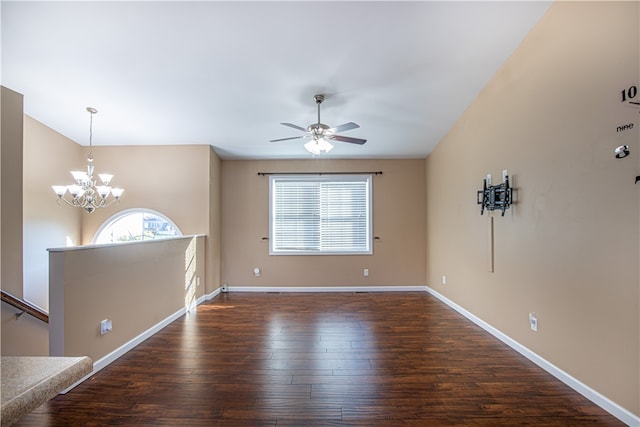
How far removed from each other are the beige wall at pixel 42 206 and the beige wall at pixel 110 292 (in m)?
2.08

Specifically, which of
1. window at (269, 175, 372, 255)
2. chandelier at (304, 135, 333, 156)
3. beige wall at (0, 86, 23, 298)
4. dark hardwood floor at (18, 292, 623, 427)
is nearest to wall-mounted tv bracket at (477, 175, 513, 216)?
dark hardwood floor at (18, 292, 623, 427)

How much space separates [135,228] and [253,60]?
3847mm

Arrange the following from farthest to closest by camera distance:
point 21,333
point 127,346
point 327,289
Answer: point 327,289, point 127,346, point 21,333

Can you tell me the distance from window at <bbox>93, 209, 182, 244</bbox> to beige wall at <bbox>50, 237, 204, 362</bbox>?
1.15 m

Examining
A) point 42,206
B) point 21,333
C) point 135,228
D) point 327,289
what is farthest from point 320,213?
point 42,206

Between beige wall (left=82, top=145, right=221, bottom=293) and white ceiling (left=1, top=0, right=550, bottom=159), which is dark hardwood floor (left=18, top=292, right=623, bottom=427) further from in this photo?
white ceiling (left=1, top=0, right=550, bottom=159)

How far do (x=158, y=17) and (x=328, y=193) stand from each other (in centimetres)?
384

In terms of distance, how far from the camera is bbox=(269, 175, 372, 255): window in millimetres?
5645

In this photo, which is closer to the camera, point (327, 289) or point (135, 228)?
point (135, 228)

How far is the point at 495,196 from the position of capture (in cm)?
322

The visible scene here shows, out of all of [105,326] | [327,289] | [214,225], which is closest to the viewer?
[105,326]

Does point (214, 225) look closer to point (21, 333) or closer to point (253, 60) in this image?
point (21, 333)

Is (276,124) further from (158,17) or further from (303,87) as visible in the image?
(158,17)

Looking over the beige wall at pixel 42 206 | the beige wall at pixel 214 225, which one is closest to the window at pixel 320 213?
the beige wall at pixel 214 225
